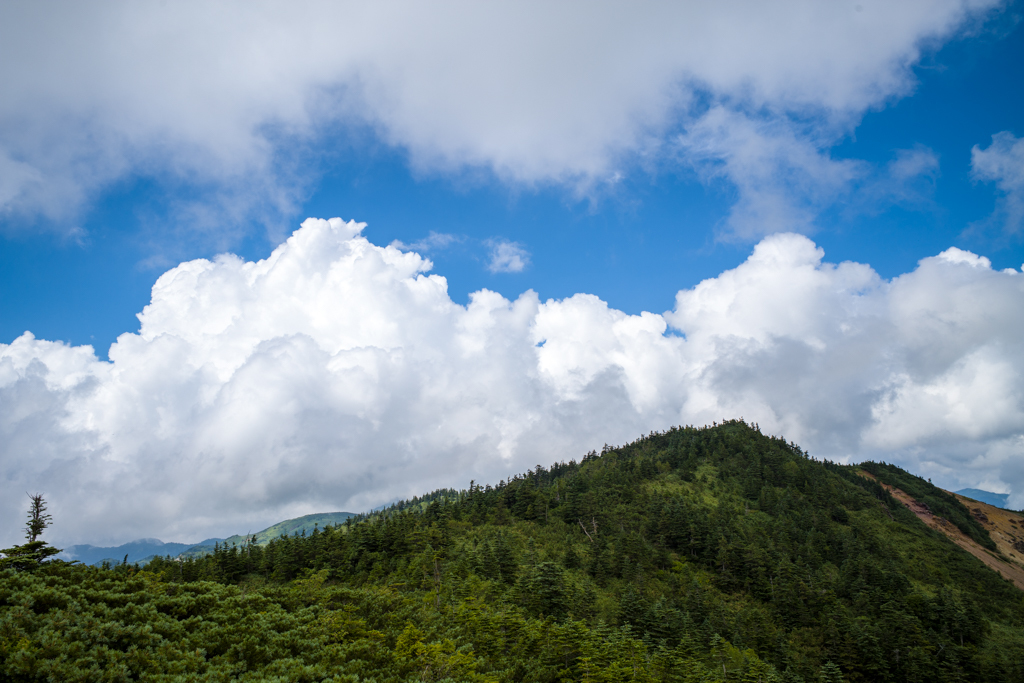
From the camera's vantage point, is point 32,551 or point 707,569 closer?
point 32,551

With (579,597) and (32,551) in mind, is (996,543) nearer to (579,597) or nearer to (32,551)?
(579,597)

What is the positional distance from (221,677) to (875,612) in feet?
345

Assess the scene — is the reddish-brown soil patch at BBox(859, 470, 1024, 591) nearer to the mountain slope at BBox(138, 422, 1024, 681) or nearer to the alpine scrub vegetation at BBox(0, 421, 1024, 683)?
the alpine scrub vegetation at BBox(0, 421, 1024, 683)

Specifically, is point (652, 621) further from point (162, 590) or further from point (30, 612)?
point (30, 612)

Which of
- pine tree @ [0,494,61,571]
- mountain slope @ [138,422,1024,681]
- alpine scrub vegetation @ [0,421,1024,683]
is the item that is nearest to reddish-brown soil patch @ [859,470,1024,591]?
alpine scrub vegetation @ [0,421,1024,683]

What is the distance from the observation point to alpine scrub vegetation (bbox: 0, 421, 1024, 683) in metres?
24.2

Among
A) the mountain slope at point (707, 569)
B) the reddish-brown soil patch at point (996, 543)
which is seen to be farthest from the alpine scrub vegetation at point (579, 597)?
the reddish-brown soil patch at point (996, 543)

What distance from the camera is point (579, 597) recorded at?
6388cm

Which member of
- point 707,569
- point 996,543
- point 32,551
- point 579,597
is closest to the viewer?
point 32,551

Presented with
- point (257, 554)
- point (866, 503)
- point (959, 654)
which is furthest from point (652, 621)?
point (866, 503)

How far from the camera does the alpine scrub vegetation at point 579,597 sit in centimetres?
2417

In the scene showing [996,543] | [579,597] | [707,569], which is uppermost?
[579,597]

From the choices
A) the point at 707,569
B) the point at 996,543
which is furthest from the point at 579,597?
the point at 996,543

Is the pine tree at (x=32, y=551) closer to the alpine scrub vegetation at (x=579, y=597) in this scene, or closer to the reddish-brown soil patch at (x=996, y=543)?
the alpine scrub vegetation at (x=579, y=597)
